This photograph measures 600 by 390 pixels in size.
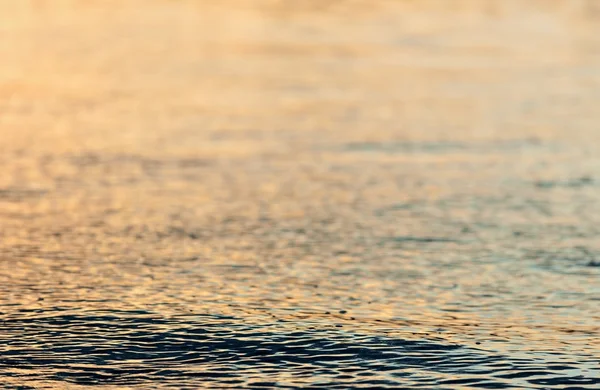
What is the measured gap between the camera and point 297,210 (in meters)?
9.62

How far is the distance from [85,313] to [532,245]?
3.23 m

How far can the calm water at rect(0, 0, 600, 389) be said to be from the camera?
6.38 metres

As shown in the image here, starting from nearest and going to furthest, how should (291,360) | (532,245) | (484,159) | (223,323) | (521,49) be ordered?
(291,360)
(223,323)
(532,245)
(484,159)
(521,49)

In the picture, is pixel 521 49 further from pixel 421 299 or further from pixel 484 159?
pixel 421 299

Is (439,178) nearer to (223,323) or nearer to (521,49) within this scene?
(223,323)

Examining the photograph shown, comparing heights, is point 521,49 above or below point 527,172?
above

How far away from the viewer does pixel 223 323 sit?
6832mm

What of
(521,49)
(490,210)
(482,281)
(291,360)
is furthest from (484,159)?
(521,49)

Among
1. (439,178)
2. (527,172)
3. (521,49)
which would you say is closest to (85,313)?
(439,178)

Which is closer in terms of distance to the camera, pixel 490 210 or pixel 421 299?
pixel 421 299

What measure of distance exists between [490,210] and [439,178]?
1.06 meters

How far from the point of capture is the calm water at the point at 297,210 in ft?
20.9

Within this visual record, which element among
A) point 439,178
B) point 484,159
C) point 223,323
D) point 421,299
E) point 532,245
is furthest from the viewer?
point 484,159

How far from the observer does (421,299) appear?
7465 mm
